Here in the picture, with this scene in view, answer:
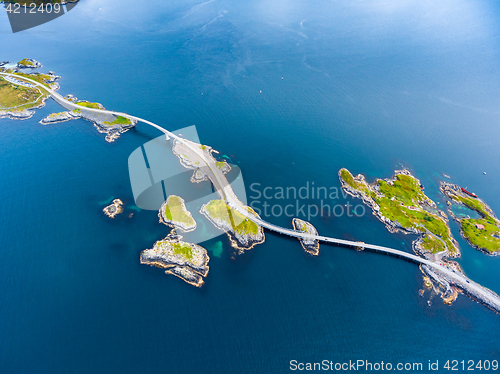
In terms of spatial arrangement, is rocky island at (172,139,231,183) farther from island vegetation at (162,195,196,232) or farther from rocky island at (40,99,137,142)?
rocky island at (40,99,137,142)

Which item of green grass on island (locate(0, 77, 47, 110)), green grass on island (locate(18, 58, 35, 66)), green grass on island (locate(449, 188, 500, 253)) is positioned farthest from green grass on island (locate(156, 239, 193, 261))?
green grass on island (locate(18, 58, 35, 66))

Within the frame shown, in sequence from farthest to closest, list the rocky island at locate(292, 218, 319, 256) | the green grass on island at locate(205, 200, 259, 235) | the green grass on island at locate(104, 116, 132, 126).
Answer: the green grass on island at locate(104, 116, 132, 126) → the green grass on island at locate(205, 200, 259, 235) → the rocky island at locate(292, 218, 319, 256)

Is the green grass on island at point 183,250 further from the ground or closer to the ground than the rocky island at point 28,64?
closer to the ground

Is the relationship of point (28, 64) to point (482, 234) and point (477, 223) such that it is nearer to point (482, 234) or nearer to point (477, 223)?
point (477, 223)

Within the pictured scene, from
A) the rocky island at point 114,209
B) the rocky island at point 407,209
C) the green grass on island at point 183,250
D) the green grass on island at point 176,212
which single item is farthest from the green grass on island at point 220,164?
the rocky island at point 407,209

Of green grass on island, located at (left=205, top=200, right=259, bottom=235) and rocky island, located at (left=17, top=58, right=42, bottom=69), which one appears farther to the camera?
rocky island, located at (left=17, top=58, right=42, bottom=69)

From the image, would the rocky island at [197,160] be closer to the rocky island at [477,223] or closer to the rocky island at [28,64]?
the rocky island at [477,223]

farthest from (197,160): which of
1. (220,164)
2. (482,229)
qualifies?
(482,229)

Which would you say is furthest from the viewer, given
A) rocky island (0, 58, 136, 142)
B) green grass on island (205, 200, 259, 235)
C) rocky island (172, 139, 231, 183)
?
rocky island (0, 58, 136, 142)
